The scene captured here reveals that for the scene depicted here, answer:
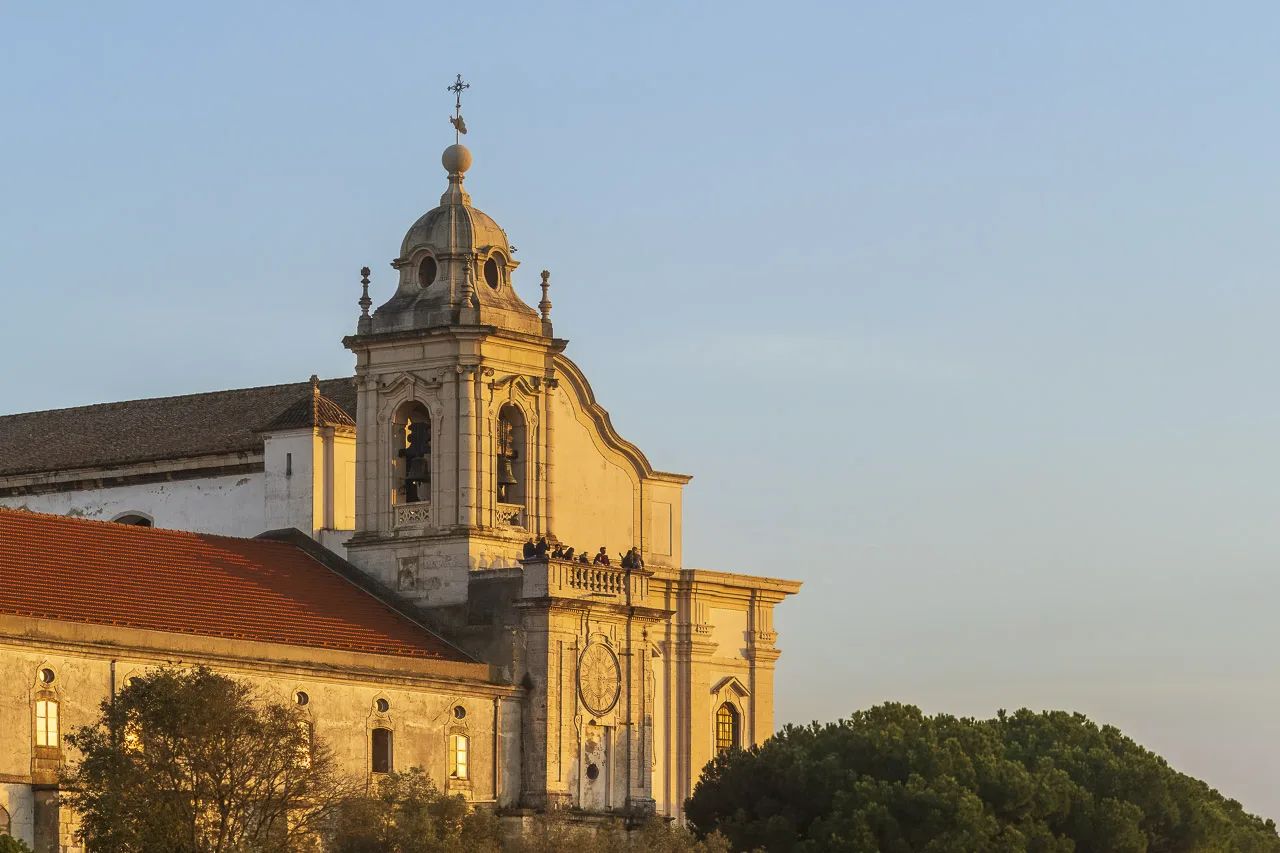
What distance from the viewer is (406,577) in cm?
6494

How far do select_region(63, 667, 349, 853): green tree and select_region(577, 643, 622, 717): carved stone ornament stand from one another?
524 inches

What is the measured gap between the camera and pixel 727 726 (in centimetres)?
7675

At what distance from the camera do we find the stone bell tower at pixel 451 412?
64625mm

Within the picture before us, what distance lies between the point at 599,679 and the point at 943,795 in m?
7.77

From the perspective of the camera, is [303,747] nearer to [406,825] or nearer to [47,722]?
[406,825]

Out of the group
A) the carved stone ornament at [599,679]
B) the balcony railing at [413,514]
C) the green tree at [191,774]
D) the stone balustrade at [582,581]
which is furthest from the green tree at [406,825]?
the balcony railing at [413,514]

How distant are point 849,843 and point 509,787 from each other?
693 centimetres

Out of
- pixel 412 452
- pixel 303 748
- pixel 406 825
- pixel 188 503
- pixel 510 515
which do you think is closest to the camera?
pixel 406 825

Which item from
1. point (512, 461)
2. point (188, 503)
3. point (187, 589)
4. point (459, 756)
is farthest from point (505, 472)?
point (188, 503)

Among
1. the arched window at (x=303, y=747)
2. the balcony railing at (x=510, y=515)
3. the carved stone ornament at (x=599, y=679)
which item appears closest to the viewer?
the arched window at (x=303, y=747)

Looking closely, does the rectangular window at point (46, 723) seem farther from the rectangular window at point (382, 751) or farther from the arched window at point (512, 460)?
the arched window at point (512, 460)

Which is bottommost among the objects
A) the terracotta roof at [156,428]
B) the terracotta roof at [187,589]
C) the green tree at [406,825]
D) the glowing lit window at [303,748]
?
the green tree at [406,825]

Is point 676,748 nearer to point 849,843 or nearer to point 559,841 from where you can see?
point 849,843

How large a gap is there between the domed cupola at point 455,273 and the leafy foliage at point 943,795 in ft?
33.3
